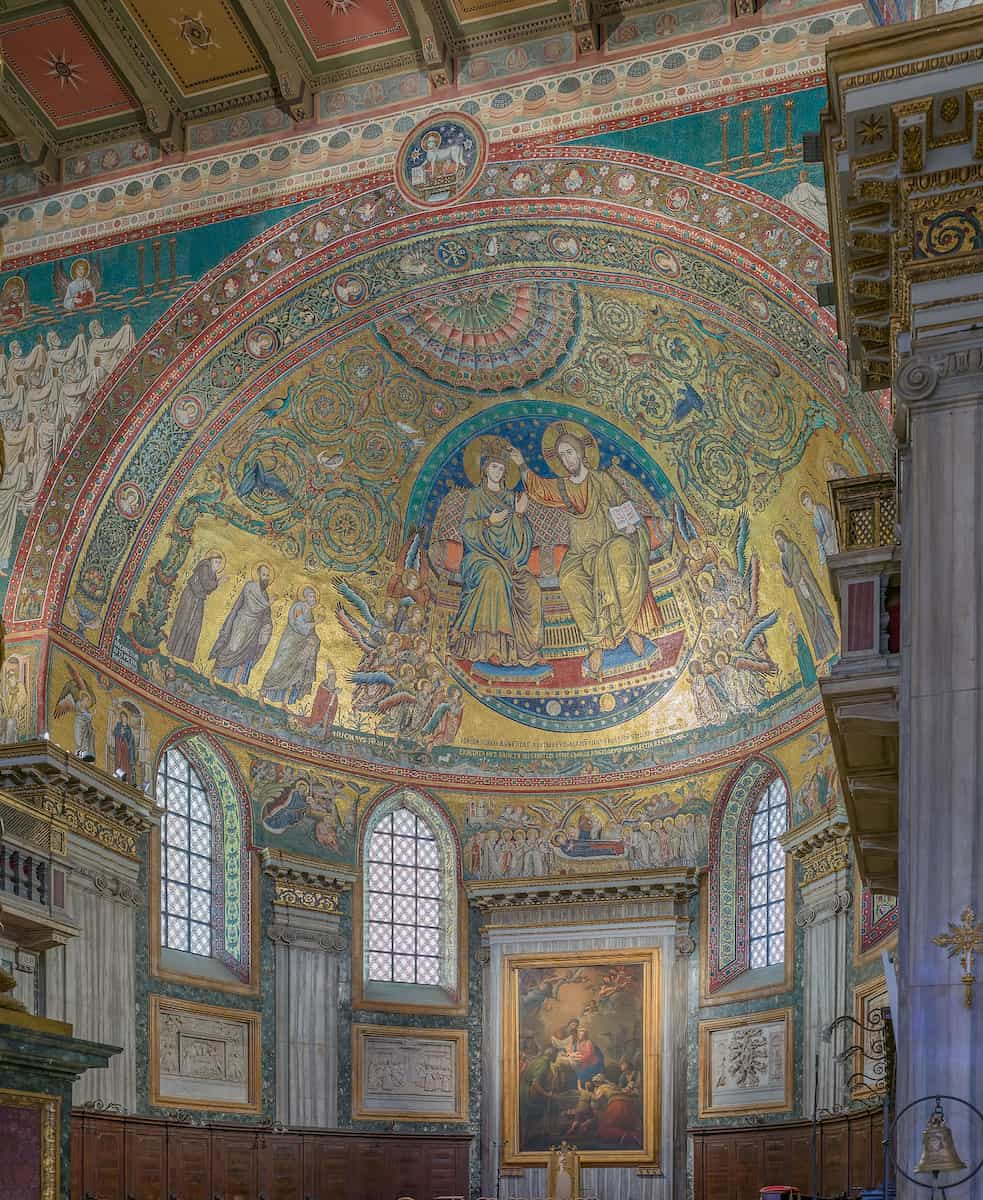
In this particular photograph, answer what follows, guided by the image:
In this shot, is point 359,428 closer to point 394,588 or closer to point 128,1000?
point 394,588

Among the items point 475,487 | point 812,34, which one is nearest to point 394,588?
point 475,487

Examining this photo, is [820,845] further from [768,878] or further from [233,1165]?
[233,1165]

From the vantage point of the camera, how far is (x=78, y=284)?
24547mm

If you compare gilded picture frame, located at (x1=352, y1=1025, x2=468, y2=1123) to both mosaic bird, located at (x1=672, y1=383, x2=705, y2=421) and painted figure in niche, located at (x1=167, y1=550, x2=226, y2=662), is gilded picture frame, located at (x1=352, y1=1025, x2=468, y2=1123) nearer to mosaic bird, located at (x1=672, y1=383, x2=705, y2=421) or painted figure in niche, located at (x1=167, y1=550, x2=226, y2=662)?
painted figure in niche, located at (x1=167, y1=550, x2=226, y2=662)

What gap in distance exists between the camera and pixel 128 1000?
23.8 m

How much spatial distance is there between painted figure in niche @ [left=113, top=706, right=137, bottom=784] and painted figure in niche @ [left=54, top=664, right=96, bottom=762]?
0.57 meters

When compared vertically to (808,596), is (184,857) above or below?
below

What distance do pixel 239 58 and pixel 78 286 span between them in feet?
13.3

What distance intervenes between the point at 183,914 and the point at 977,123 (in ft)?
60.7

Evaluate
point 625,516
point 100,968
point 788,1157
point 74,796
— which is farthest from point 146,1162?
point 625,516

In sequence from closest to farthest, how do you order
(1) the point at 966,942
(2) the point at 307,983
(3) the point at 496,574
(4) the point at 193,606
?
(1) the point at 966,942 → (4) the point at 193,606 → (2) the point at 307,983 → (3) the point at 496,574

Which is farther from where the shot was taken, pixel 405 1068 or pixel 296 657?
pixel 296 657

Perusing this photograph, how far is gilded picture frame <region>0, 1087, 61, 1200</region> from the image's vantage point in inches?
357

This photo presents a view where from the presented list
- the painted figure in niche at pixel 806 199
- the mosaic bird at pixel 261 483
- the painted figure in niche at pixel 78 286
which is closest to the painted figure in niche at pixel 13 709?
the mosaic bird at pixel 261 483
